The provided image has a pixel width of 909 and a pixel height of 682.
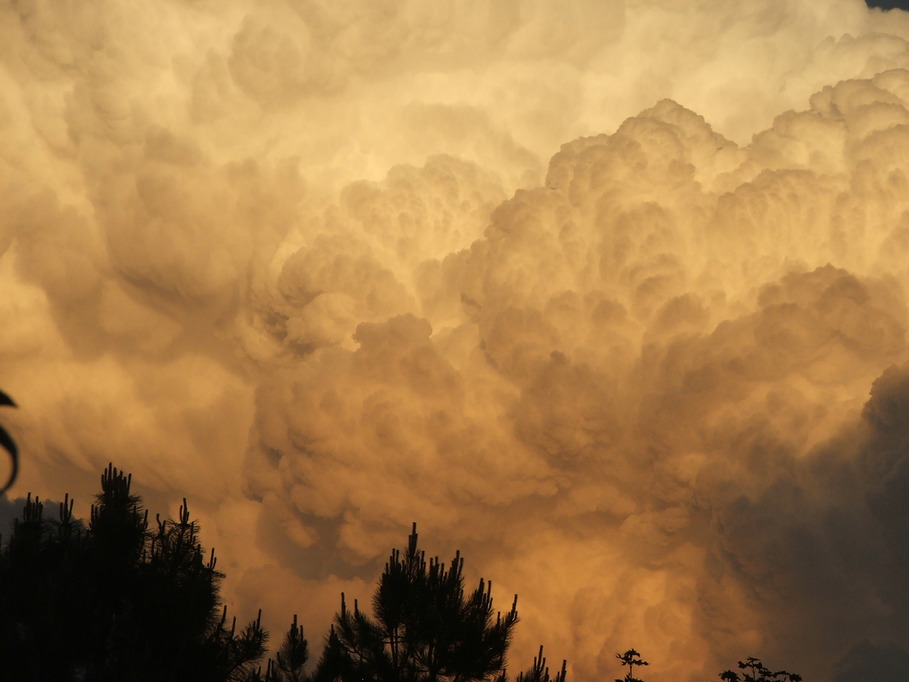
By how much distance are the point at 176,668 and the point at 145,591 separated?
7.47 ft

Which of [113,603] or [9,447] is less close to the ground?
[113,603]

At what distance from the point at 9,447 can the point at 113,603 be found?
914 inches

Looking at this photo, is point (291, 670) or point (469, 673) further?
point (291, 670)

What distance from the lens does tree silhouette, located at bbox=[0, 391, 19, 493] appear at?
5.98 meters

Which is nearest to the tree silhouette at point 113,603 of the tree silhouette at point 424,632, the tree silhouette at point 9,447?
the tree silhouette at point 424,632

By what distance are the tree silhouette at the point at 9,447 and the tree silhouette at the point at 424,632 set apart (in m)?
25.1

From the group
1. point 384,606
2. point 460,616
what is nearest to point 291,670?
point 384,606

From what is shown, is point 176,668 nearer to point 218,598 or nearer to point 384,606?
point 218,598

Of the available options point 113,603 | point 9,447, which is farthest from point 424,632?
point 9,447

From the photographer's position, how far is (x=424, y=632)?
100 feet

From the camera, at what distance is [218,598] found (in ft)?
95.7

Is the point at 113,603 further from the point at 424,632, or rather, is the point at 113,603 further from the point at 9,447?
the point at 9,447

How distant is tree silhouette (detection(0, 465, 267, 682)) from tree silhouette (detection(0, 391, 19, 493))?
1961 cm

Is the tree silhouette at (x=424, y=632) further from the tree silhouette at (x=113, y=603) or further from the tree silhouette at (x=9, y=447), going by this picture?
the tree silhouette at (x=9, y=447)
